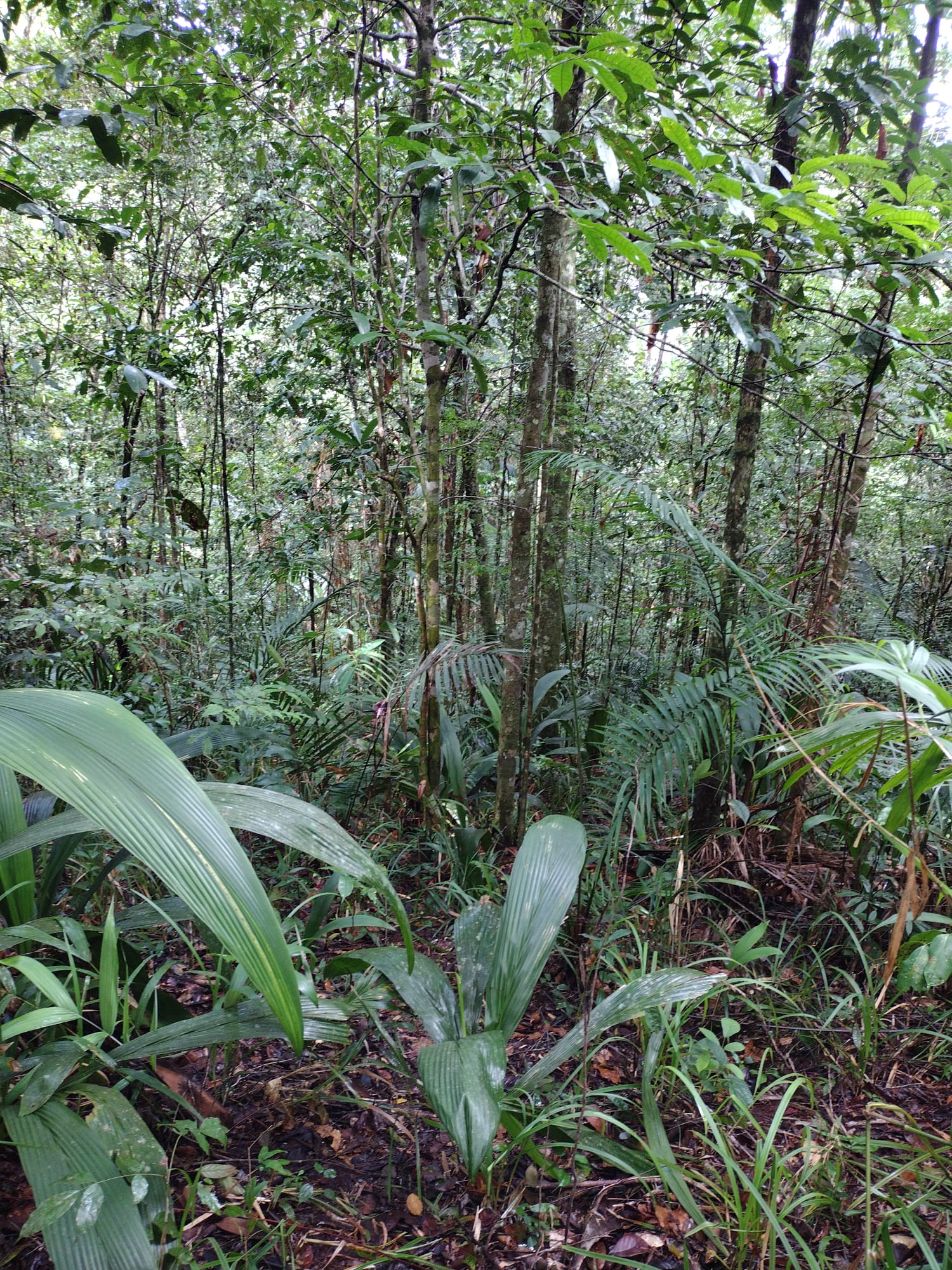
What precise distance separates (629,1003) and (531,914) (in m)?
0.27

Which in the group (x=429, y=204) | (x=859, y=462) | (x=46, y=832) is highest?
(x=429, y=204)

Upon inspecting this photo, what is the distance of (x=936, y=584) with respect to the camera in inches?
209

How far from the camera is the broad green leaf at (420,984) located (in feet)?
4.85

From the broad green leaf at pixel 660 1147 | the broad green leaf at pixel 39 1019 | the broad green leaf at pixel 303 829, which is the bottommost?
the broad green leaf at pixel 660 1147

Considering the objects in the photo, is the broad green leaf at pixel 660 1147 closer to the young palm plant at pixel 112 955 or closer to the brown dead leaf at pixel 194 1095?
the young palm plant at pixel 112 955

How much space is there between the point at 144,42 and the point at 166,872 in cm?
248

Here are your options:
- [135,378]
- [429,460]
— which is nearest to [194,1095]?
[135,378]

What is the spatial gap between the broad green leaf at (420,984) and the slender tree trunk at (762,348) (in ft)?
4.37

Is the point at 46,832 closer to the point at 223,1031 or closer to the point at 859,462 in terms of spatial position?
the point at 223,1031

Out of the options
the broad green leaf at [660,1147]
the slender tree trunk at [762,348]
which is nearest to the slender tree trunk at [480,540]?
the slender tree trunk at [762,348]

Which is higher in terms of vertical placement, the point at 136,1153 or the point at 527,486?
the point at 527,486

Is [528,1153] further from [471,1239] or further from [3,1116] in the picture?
[3,1116]

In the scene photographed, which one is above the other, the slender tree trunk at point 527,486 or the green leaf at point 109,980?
the slender tree trunk at point 527,486

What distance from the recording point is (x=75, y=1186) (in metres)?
1.02
